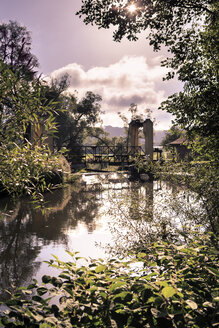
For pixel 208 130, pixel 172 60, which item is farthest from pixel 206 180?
pixel 172 60

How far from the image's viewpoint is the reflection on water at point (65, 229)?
5.32m

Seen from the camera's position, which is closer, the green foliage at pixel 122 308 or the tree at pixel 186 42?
the green foliage at pixel 122 308

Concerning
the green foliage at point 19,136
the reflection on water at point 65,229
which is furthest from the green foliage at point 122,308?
the green foliage at point 19,136

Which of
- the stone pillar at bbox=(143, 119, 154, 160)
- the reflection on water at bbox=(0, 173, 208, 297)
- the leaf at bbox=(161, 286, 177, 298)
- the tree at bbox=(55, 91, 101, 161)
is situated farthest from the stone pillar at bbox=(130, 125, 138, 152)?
the leaf at bbox=(161, 286, 177, 298)

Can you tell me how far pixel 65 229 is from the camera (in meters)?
Answer: 7.70

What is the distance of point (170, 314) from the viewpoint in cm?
135

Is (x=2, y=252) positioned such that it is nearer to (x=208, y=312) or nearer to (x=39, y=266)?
(x=39, y=266)

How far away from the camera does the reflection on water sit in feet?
17.5

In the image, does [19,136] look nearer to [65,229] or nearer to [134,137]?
[65,229]

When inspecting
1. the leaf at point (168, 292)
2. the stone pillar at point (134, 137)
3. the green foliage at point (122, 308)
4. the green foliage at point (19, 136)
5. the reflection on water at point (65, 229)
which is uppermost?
the stone pillar at point (134, 137)

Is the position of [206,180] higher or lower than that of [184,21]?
lower

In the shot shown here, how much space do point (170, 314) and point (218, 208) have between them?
3.89 meters

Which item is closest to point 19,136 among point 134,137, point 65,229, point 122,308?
point 122,308

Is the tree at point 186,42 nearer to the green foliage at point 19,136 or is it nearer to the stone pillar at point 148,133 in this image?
the green foliage at point 19,136
